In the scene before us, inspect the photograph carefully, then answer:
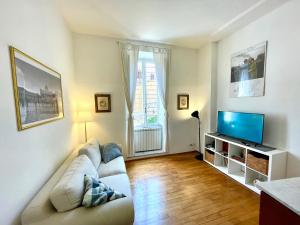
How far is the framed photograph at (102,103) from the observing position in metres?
3.44

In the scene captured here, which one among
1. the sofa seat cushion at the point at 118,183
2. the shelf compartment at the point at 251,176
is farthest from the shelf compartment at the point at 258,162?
the sofa seat cushion at the point at 118,183

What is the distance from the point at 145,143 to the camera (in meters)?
3.93

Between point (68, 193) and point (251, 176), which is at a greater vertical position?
point (68, 193)

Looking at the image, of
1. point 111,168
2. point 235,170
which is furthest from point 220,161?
point 111,168

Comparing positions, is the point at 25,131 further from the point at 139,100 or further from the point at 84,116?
the point at 139,100

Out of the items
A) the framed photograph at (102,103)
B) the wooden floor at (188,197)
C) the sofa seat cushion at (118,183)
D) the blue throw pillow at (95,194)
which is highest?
the framed photograph at (102,103)

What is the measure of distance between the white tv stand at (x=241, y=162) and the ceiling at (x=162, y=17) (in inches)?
83.7

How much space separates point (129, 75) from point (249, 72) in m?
2.37

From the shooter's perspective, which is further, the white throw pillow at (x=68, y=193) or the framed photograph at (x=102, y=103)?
the framed photograph at (x=102, y=103)

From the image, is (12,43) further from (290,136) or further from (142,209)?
(290,136)

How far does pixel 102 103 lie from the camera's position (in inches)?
136

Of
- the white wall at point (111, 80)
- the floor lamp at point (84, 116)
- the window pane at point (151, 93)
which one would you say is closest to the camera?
the floor lamp at point (84, 116)

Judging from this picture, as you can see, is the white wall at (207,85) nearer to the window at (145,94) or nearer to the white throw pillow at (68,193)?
the window at (145,94)

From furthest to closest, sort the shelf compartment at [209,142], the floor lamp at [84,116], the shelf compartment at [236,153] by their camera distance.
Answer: the shelf compartment at [209,142], the floor lamp at [84,116], the shelf compartment at [236,153]
